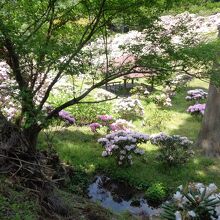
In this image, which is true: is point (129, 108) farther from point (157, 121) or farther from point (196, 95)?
point (196, 95)

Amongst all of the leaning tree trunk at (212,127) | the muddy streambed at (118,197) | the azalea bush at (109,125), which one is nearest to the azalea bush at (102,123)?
the azalea bush at (109,125)

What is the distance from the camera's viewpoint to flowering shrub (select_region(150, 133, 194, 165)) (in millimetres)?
11445

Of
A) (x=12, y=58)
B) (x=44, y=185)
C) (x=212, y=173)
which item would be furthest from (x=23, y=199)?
(x=212, y=173)

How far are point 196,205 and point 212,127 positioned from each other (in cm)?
834

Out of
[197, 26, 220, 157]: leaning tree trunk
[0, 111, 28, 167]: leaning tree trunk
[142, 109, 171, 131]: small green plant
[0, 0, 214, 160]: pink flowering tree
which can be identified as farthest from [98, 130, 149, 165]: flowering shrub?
[0, 111, 28, 167]: leaning tree trunk

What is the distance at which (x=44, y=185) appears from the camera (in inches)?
275

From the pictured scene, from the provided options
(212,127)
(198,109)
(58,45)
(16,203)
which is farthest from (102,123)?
(16,203)

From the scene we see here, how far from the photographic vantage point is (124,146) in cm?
1120

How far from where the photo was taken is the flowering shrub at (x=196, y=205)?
494 cm

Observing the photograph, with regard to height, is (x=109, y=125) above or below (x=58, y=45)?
above

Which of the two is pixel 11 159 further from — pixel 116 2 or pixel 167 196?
pixel 167 196

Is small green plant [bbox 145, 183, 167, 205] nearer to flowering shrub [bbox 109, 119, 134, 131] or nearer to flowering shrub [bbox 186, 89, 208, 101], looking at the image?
flowering shrub [bbox 109, 119, 134, 131]

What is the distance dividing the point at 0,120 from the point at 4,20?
6.10 ft

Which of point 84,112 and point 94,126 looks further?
point 84,112
